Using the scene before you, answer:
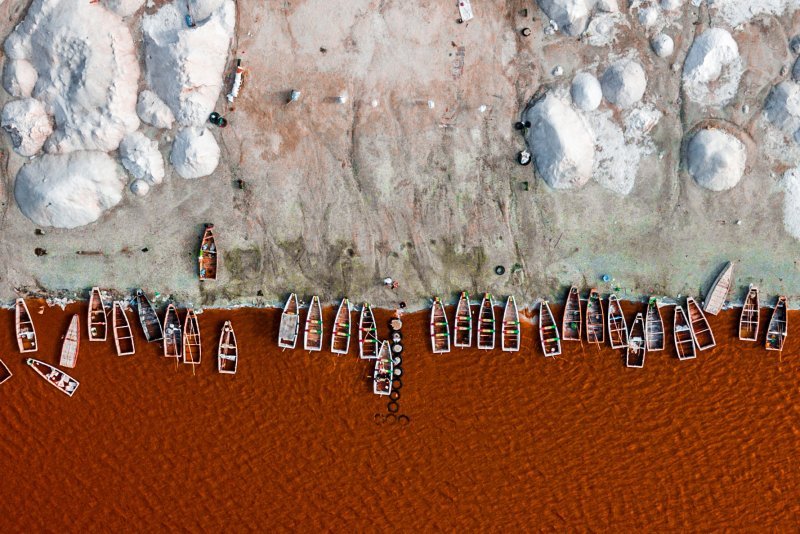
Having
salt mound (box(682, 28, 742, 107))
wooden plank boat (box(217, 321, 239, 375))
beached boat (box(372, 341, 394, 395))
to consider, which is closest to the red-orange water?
wooden plank boat (box(217, 321, 239, 375))

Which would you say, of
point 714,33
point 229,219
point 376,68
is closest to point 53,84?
point 229,219

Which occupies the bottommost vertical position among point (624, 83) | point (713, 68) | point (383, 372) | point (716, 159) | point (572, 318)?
point (383, 372)

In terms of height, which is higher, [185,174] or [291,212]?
[185,174]

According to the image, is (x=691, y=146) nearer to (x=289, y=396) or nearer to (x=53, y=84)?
(x=289, y=396)

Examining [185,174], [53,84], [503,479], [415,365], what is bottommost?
[503,479]

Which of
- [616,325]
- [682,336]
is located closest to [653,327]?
[682,336]

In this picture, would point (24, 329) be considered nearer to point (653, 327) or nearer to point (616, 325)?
point (616, 325)

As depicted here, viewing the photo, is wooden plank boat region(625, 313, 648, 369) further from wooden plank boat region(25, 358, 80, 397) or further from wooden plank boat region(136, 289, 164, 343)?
wooden plank boat region(25, 358, 80, 397)
